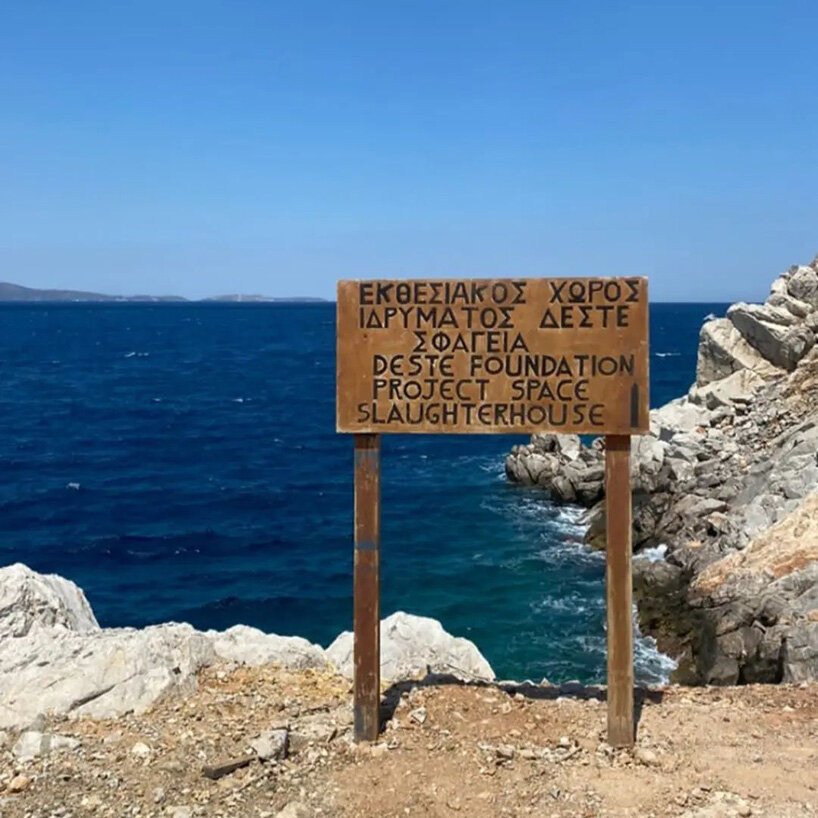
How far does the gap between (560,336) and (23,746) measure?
21.8ft

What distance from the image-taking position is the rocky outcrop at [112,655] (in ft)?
31.8

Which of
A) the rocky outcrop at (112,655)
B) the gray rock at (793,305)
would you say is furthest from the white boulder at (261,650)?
the gray rock at (793,305)

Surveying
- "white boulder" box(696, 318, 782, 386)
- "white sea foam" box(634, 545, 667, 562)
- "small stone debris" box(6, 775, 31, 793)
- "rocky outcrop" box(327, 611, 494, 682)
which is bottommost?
"white sea foam" box(634, 545, 667, 562)

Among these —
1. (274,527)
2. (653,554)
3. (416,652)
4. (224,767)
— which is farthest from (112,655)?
(274,527)

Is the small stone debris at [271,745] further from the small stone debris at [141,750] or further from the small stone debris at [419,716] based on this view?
the small stone debris at [419,716]

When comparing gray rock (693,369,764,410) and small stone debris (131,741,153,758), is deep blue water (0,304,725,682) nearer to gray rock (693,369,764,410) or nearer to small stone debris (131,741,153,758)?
gray rock (693,369,764,410)

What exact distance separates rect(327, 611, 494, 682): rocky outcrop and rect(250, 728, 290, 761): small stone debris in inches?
116

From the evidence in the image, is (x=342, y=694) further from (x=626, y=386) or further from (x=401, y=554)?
(x=401, y=554)

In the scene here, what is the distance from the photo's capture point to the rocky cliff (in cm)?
1989

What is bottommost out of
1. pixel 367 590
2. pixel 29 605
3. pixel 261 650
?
pixel 261 650

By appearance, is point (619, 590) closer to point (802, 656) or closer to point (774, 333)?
point (802, 656)

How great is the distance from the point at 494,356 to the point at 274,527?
29876mm

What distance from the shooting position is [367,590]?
9.14 meters

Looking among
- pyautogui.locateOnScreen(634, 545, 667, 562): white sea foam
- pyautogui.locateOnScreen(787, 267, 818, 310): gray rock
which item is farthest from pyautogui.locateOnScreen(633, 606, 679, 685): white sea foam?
pyautogui.locateOnScreen(787, 267, 818, 310): gray rock
